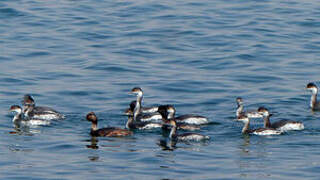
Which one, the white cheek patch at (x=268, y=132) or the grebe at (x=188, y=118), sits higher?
the grebe at (x=188, y=118)

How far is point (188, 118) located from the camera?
2295 centimetres

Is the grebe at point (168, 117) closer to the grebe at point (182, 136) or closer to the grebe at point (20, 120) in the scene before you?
the grebe at point (182, 136)

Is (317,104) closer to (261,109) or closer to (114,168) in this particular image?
(261,109)

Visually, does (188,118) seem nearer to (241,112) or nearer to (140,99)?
(241,112)

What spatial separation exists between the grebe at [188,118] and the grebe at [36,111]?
114 inches

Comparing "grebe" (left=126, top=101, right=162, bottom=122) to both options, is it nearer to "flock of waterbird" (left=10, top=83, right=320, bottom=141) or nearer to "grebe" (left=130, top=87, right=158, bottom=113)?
"flock of waterbird" (left=10, top=83, right=320, bottom=141)

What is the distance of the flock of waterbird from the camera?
21.8 meters

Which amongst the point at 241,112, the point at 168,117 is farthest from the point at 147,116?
the point at 241,112

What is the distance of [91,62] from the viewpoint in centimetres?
3097

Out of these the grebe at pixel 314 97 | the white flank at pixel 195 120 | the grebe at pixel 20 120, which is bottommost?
the white flank at pixel 195 120

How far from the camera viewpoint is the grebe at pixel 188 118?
22750mm

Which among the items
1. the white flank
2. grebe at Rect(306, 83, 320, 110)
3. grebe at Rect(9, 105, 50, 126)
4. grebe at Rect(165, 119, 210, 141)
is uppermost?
grebe at Rect(306, 83, 320, 110)

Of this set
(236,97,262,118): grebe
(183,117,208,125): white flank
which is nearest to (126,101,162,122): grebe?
(183,117,208,125): white flank

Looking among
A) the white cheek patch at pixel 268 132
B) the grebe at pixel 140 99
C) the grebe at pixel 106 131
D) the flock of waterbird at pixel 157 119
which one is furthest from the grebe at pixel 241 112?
the grebe at pixel 106 131
